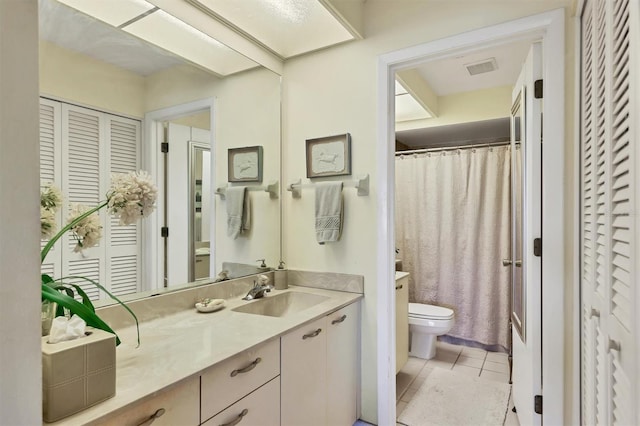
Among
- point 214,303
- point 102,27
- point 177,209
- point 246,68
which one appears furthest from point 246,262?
point 102,27

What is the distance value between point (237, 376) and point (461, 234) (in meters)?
2.74

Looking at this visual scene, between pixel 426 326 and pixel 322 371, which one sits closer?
pixel 322 371

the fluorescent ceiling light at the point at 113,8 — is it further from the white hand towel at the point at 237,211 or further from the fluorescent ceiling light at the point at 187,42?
the white hand towel at the point at 237,211

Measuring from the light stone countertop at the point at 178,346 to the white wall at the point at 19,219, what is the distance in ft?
0.52

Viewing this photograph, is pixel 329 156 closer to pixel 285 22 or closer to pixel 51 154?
pixel 285 22

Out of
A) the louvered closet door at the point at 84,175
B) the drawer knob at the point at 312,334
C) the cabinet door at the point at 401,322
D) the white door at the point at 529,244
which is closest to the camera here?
the louvered closet door at the point at 84,175

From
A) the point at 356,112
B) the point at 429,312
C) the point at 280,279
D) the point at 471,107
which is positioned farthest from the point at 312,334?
the point at 471,107

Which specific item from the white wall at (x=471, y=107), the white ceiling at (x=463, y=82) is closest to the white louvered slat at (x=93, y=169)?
the white ceiling at (x=463, y=82)

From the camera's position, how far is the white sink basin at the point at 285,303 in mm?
1854

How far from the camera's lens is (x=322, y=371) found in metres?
1.58

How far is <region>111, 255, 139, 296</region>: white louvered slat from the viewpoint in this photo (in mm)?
1365

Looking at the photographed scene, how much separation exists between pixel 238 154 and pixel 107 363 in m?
1.37

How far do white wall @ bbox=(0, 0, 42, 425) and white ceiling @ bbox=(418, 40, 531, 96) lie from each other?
85.6 inches

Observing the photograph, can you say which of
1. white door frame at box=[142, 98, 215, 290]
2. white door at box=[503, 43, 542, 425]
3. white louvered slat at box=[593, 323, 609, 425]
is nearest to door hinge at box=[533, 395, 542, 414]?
white door at box=[503, 43, 542, 425]
